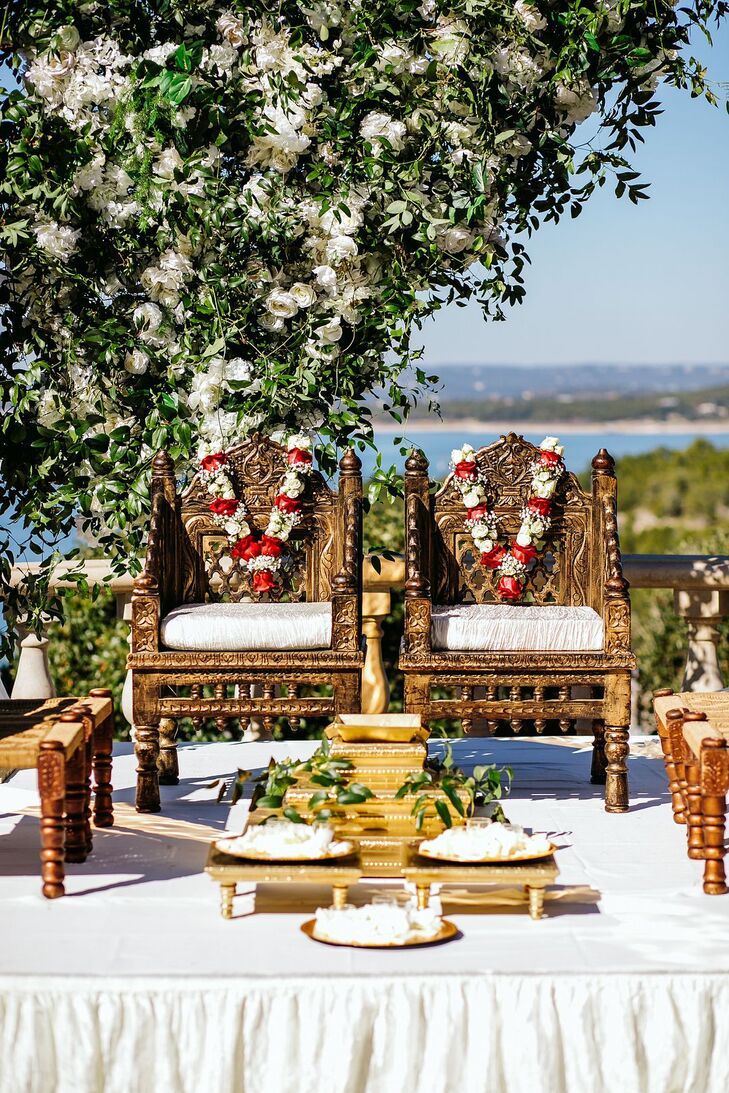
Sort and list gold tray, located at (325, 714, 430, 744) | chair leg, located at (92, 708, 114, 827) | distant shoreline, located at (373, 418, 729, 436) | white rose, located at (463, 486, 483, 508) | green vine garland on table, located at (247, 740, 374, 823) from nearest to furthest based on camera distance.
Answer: green vine garland on table, located at (247, 740, 374, 823) → gold tray, located at (325, 714, 430, 744) → chair leg, located at (92, 708, 114, 827) → white rose, located at (463, 486, 483, 508) → distant shoreline, located at (373, 418, 729, 436)

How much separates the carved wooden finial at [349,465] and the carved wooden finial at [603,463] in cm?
73

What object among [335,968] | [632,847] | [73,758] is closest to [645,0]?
[632,847]

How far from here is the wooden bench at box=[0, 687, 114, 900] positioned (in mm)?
3385

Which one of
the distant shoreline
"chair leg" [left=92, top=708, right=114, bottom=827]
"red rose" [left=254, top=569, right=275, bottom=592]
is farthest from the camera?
the distant shoreline

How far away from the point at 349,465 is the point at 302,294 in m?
0.70

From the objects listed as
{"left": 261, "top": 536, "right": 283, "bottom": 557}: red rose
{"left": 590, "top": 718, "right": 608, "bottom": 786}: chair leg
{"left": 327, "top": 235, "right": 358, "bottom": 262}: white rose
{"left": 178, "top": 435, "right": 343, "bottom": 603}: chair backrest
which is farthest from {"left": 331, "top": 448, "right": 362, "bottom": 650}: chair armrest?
{"left": 590, "top": 718, "right": 608, "bottom": 786}: chair leg

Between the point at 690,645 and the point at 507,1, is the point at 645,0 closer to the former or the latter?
the point at 507,1

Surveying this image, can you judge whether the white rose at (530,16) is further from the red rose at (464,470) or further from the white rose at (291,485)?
the white rose at (291,485)

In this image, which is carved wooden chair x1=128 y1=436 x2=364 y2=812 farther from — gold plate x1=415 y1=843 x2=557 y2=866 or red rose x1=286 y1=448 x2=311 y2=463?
gold plate x1=415 y1=843 x2=557 y2=866

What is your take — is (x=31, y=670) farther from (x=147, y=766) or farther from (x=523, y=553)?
(x=523, y=553)

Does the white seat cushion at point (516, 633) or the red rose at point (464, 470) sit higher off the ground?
the red rose at point (464, 470)

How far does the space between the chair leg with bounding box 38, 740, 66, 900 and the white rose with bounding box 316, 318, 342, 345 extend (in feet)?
6.74

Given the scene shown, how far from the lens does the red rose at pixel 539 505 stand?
4.71 m

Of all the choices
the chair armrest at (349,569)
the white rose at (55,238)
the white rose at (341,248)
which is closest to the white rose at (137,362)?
the white rose at (55,238)
